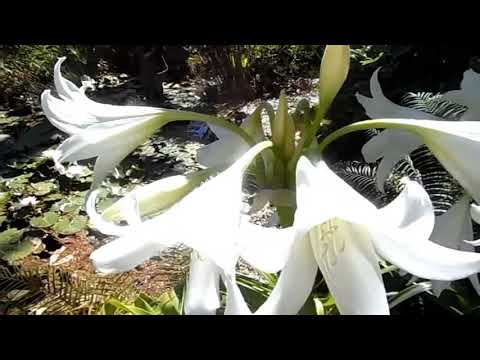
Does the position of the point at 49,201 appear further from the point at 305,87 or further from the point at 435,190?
the point at 305,87

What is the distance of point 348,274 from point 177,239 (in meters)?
0.14

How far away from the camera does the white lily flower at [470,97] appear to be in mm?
582

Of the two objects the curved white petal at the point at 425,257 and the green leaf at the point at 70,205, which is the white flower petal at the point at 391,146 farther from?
the green leaf at the point at 70,205

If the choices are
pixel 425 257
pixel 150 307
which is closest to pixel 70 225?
pixel 150 307

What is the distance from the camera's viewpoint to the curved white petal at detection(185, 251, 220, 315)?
43 cm

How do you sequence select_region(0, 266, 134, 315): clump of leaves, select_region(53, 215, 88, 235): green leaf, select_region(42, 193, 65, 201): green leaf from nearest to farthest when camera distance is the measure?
select_region(0, 266, 134, 315): clump of leaves, select_region(53, 215, 88, 235): green leaf, select_region(42, 193, 65, 201): green leaf

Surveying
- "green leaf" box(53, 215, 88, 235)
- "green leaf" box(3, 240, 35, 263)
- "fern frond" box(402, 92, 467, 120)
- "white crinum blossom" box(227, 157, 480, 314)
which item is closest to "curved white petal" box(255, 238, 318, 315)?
"white crinum blossom" box(227, 157, 480, 314)

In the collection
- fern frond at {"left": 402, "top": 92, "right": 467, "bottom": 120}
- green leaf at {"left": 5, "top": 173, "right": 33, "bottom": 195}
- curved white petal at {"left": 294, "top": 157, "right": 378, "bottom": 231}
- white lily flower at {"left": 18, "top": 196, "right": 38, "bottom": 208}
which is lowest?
white lily flower at {"left": 18, "top": 196, "right": 38, "bottom": 208}

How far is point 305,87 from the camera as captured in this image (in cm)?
352

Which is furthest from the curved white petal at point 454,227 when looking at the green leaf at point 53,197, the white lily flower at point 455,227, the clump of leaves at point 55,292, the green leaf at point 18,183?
the green leaf at point 18,183

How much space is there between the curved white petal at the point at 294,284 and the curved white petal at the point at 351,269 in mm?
11

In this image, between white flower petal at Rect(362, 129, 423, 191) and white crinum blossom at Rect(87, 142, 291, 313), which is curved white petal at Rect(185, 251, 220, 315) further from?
white flower petal at Rect(362, 129, 423, 191)

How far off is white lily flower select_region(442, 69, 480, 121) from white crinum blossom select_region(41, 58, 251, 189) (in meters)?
0.24
